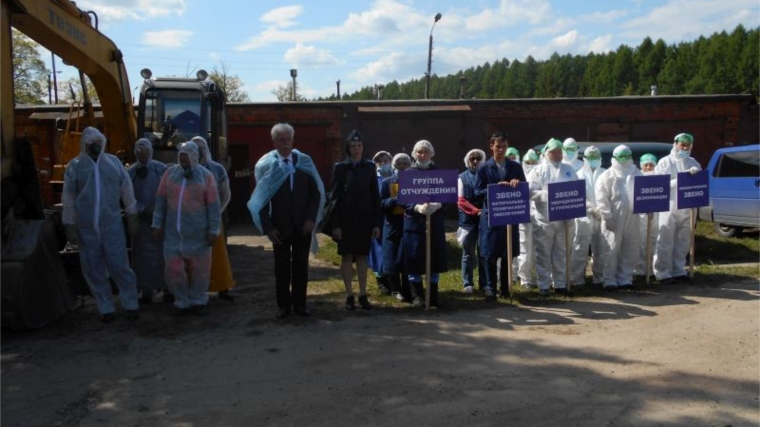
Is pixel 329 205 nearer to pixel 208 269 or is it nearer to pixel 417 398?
pixel 208 269

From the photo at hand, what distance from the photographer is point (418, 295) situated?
7414 mm

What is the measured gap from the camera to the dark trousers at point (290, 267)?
654cm

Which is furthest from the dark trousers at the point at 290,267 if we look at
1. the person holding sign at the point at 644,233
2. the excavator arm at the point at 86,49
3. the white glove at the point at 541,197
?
the person holding sign at the point at 644,233

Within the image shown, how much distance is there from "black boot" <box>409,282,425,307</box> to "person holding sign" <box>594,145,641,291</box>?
2.49m

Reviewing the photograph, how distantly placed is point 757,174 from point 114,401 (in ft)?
41.1

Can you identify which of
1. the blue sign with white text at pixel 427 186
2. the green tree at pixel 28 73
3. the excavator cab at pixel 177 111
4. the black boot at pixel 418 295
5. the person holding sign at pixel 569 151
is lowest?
the black boot at pixel 418 295

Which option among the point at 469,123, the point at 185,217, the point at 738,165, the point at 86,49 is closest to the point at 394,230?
the point at 185,217

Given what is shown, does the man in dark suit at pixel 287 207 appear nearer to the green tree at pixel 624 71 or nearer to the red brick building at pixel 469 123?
the red brick building at pixel 469 123

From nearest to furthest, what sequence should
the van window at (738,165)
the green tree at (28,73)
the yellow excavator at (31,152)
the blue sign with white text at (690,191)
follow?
1. the yellow excavator at (31,152)
2. the blue sign with white text at (690,191)
3. the van window at (738,165)
4. the green tree at (28,73)

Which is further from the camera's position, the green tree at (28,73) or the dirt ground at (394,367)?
the green tree at (28,73)

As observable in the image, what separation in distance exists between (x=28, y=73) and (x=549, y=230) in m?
42.2

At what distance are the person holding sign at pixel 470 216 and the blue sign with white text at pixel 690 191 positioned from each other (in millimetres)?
2812

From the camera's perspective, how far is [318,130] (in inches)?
744

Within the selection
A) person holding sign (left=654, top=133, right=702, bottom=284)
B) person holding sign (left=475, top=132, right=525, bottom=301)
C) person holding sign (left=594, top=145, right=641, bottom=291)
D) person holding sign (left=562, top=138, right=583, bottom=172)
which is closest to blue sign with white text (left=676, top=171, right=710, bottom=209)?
person holding sign (left=654, top=133, right=702, bottom=284)
